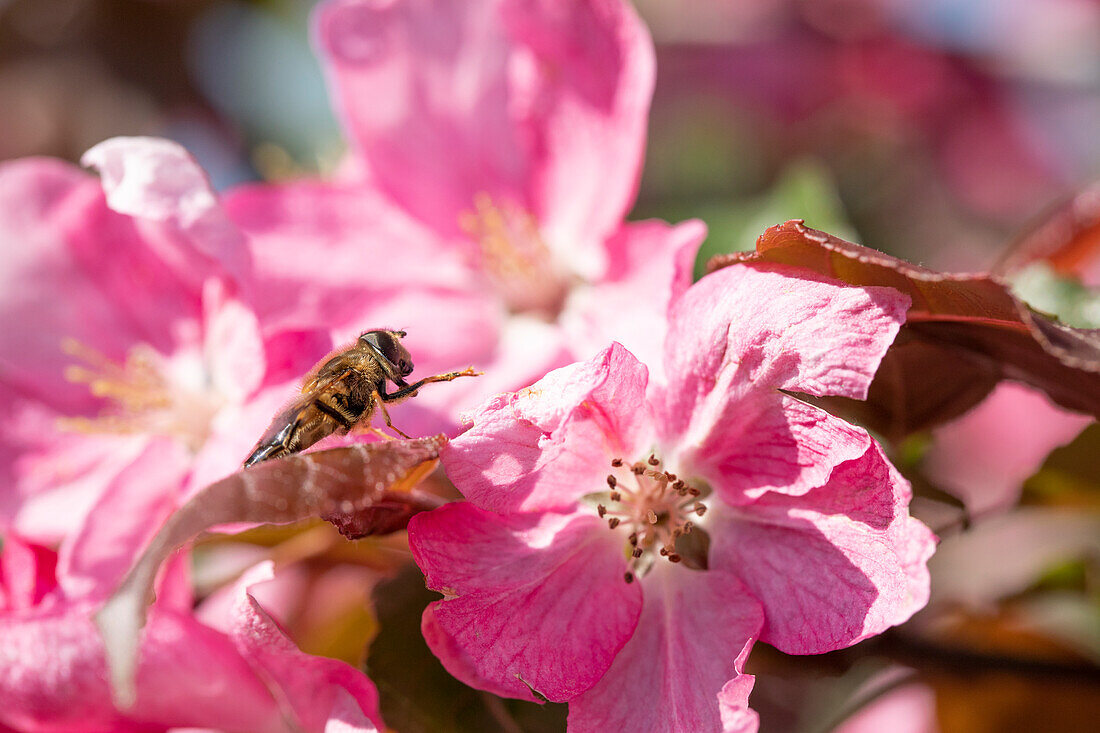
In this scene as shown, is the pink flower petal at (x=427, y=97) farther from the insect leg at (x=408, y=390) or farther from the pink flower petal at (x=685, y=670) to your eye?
the pink flower petal at (x=685, y=670)

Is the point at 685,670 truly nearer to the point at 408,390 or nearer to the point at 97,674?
the point at 408,390

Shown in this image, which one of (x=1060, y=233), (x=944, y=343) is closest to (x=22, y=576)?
(x=944, y=343)

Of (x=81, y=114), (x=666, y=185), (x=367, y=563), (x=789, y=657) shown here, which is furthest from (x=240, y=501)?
(x=81, y=114)

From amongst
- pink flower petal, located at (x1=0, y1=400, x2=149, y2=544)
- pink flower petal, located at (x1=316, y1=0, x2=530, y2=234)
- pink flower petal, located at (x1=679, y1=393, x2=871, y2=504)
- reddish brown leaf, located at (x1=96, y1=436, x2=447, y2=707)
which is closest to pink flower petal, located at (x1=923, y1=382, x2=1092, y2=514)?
pink flower petal, located at (x1=316, y1=0, x2=530, y2=234)

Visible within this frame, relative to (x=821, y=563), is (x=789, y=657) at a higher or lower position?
lower

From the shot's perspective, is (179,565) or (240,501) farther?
(179,565)

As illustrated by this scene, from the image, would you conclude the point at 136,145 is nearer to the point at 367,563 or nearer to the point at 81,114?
the point at 367,563

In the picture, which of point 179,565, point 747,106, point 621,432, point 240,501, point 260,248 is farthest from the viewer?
point 747,106
